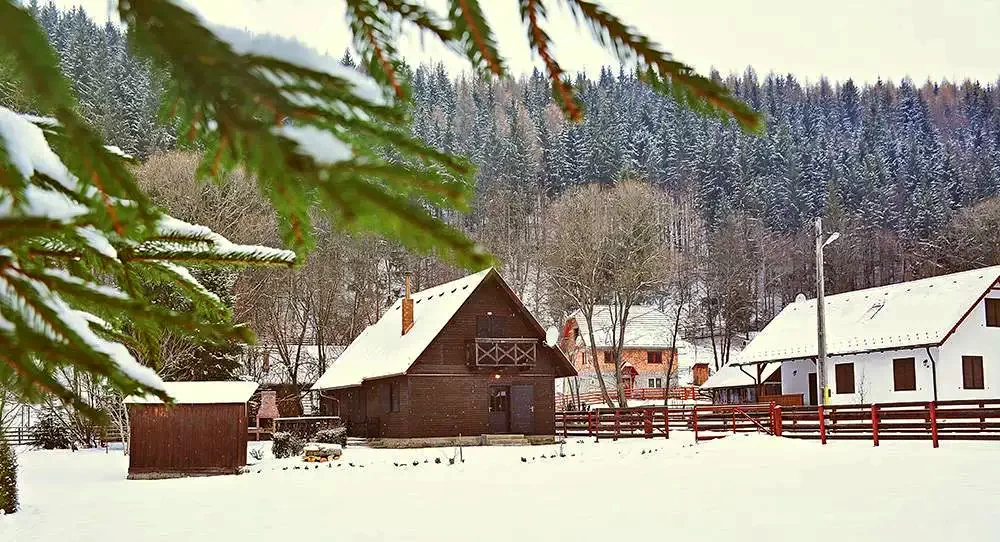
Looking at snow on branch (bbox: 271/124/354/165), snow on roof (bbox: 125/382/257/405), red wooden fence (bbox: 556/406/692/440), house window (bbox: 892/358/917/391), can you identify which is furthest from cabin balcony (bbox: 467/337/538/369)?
snow on branch (bbox: 271/124/354/165)

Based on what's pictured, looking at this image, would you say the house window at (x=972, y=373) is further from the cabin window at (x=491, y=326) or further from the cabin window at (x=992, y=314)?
the cabin window at (x=491, y=326)

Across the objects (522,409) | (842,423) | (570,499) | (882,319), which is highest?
(882,319)

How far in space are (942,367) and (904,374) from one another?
4.96 ft

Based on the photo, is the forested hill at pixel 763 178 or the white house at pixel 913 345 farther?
the forested hill at pixel 763 178

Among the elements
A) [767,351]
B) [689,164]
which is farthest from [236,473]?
[689,164]

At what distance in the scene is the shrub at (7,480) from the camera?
46.3 feet

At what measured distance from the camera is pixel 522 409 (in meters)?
32.3

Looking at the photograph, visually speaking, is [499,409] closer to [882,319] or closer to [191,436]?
[191,436]

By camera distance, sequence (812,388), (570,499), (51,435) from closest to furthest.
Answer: (570,499), (51,435), (812,388)

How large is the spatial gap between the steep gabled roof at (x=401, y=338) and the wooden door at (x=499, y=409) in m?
2.40

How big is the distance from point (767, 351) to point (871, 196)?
48.3 meters

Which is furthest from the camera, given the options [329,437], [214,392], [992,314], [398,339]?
[398,339]

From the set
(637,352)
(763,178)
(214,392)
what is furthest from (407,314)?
(763,178)

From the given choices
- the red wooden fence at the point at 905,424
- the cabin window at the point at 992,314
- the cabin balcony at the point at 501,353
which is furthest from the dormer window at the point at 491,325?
the cabin window at the point at 992,314
